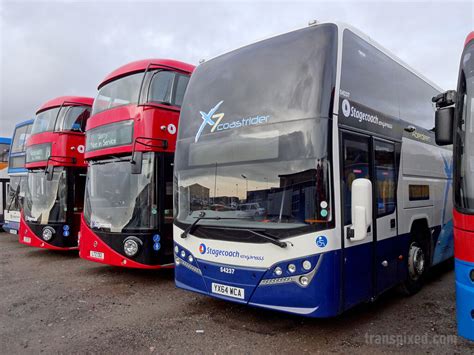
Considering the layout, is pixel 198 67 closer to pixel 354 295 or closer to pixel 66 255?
pixel 354 295

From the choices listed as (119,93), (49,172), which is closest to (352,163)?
(119,93)

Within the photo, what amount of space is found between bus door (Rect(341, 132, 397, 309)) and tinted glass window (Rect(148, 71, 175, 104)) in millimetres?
4005

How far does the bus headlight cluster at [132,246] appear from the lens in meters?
6.81

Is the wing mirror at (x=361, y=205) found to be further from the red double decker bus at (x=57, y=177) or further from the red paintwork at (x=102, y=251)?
the red double decker bus at (x=57, y=177)

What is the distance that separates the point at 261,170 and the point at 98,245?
4.40 meters

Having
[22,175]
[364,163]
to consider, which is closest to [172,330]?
[364,163]

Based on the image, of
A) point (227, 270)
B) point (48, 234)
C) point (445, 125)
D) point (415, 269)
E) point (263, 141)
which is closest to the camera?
point (445, 125)

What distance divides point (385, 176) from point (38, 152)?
9133mm

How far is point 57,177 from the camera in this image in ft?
32.4

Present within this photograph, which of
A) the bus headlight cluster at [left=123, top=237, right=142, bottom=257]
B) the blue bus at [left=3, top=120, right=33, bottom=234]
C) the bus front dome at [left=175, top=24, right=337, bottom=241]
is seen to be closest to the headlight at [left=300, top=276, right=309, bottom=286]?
the bus front dome at [left=175, top=24, right=337, bottom=241]

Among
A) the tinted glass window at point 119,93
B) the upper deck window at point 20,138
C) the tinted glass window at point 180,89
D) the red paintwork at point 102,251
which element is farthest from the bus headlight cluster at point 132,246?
the upper deck window at point 20,138

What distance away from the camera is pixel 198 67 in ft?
18.6

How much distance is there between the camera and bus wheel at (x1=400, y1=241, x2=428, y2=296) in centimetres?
584

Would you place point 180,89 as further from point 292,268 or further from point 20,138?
point 20,138
